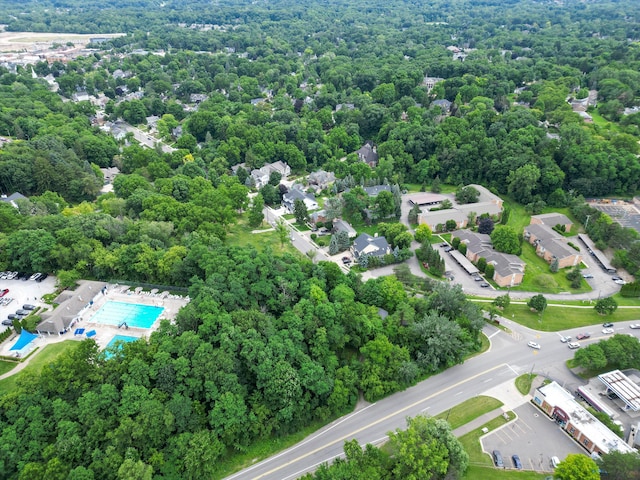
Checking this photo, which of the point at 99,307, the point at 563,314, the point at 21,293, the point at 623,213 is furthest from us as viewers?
the point at 623,213

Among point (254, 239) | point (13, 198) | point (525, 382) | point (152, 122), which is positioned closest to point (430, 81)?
point (152, 122)

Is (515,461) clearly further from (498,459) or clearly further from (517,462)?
(498,459)

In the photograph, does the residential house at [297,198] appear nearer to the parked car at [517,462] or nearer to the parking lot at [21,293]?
the parking lot at [21,293]

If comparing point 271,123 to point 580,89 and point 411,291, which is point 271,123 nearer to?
point 411,291

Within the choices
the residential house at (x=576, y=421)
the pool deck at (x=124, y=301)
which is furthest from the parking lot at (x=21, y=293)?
the residential house at (x=576, y=421)

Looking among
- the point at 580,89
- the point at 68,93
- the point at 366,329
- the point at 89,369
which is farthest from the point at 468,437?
the point at 68,93

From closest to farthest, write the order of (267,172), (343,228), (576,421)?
(576,421) < (343,228) < (267,172)

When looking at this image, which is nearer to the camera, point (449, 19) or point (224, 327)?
point (224, 327)
